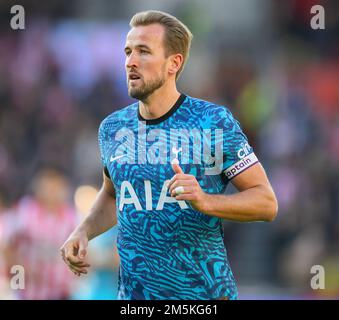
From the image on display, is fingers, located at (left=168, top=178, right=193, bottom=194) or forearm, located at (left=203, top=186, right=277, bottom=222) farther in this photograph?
forearm, located at (left=203, top=186, right=277, bottom=222)

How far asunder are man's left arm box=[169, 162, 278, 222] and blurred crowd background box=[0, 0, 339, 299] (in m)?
4.80

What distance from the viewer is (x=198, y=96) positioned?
14.5 metres

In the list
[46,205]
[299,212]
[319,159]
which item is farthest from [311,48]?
[46,205]

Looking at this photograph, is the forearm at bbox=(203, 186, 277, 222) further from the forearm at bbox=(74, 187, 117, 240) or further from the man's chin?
the forearm at bbox=(74, 187, 117, 240)

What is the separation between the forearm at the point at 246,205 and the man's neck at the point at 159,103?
72 cm

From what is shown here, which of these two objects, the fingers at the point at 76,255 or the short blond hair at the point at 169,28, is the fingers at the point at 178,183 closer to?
the fingers at the point at 76,255

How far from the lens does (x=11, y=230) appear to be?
1055cm

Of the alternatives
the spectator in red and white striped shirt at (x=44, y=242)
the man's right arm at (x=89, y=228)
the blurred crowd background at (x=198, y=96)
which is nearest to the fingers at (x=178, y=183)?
the man's right arm at (x=89, y=228)

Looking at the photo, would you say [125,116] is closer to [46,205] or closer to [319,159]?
[46,205]

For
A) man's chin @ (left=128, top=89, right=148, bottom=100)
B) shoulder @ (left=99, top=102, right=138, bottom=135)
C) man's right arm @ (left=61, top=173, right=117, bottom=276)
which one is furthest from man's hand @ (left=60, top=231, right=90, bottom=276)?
man's chin @ (left=128, top=89, right=148, bottom=100)

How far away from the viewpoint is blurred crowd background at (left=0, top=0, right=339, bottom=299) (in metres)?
10.6

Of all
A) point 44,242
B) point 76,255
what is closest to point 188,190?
point 76,255

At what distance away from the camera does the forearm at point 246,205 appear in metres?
5.36
